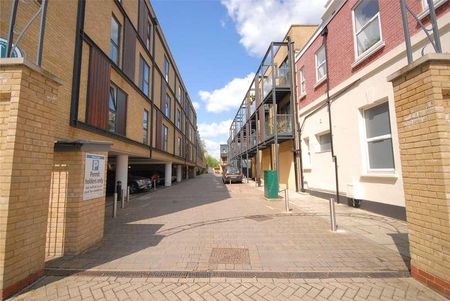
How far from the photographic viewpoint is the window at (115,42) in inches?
416

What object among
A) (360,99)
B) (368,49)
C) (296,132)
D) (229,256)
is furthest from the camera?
(296,132)

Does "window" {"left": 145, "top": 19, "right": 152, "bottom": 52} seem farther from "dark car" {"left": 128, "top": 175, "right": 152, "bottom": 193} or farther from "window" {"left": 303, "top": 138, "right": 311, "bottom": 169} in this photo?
"window" {"left": 303, "top": 138, "right": 311, "bottom": 169}

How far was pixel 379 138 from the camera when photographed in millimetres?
8148

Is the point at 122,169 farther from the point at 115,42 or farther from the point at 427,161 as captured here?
the point at 427,161

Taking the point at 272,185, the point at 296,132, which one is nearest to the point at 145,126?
the point at 272,185

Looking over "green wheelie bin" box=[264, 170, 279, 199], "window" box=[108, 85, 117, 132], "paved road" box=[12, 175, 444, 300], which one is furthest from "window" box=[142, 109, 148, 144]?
"paved road" box=[12, 175, 444, 300]

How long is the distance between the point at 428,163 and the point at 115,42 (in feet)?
38.8

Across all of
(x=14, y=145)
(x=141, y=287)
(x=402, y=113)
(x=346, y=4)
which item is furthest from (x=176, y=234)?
(x=346, y=4)

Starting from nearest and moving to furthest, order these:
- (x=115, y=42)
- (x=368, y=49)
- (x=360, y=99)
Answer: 1. (x=368, y=49)
2. (x=360, y=99)
3. (x=115, y=42)

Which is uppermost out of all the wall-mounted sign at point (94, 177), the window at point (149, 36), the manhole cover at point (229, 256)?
the window at point (149, 36)

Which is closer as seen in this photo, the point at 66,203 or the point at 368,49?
the point at 66,203

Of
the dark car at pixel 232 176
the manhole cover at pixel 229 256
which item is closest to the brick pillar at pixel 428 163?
the manhole cover at pixel 229 256

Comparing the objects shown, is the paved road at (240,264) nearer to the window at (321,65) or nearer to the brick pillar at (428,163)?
the brick pillar at (428,163)

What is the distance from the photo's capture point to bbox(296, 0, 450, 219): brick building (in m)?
7.33
